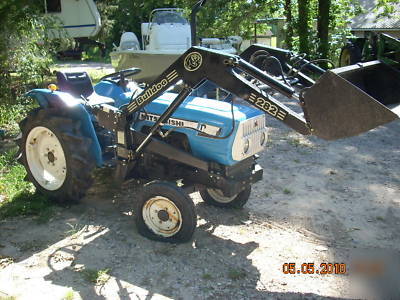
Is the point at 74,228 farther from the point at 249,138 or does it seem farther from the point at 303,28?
the point at 303,28

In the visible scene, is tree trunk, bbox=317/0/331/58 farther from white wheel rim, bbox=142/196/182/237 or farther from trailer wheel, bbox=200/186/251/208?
white wheel rim, bbox=142/196/182/237

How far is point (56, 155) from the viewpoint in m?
4.43

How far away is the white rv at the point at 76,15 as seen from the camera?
45.1ft

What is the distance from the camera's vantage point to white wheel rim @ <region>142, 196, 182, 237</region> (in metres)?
3.66

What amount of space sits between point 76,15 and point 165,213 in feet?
39.1

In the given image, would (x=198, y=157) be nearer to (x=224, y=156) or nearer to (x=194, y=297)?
(x=224, y=156)

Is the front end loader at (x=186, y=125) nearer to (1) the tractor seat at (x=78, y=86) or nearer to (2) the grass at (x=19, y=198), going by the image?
(1) the tractor seat at (x=78, y=86)

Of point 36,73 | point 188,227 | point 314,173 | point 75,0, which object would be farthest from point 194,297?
point 75,0

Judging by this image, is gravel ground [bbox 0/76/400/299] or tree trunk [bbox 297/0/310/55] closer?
gravel ground [bbox 0/76/400/299]

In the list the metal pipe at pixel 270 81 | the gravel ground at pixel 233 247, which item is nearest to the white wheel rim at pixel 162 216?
the gravel ground at pixel 233 247

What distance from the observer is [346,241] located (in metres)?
3.84

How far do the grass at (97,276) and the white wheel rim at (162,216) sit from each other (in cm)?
59
